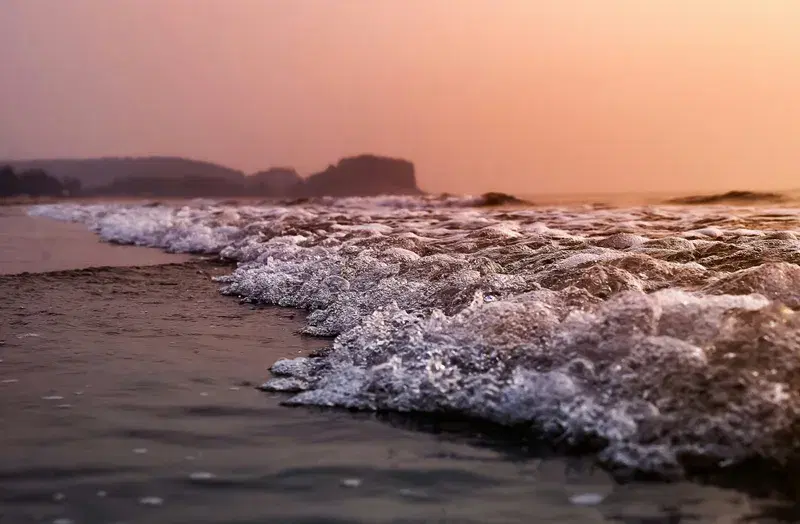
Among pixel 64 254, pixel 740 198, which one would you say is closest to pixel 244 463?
pixel 64 254

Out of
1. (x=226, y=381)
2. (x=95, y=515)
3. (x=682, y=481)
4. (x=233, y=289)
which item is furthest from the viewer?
(x=233, y=289)

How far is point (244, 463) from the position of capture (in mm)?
2789

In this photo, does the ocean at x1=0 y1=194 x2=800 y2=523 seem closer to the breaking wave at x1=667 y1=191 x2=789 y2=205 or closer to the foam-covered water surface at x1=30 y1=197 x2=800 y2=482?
Result: the foam-covered water surface at x1=30 y1=197 x2=800 y2=482

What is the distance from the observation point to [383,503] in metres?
2.49

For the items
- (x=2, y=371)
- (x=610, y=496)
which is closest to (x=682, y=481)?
(x=610, y=496)

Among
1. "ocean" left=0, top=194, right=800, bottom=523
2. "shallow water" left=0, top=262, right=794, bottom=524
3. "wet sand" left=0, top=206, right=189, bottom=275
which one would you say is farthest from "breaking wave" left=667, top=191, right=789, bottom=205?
"shallow water" left=0, top=262, right=794, bottom=524

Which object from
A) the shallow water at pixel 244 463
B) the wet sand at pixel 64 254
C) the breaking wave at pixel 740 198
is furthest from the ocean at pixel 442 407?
the breaking wave at pixel 740 198

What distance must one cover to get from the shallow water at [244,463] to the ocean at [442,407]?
0.01 m

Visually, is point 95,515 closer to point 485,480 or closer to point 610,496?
point 485,480

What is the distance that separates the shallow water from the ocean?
0.01 meters

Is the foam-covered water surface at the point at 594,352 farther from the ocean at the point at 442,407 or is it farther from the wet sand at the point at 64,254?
the wet sand at the point at 64,254

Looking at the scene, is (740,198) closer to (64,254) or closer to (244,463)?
(64,254)

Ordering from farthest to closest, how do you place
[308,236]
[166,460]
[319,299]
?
[308,236], [319,299], [166,460]

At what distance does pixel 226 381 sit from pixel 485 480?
171cm
